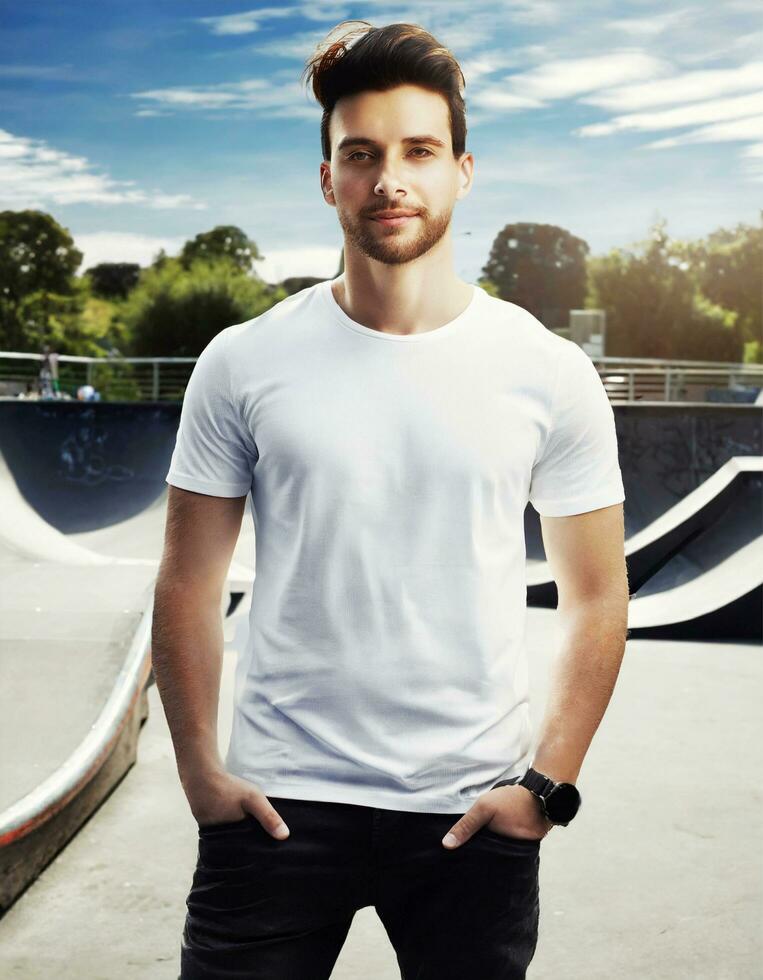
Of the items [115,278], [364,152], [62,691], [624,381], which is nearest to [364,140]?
[364,152]

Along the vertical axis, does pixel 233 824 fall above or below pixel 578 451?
below

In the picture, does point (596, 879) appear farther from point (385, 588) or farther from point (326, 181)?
point (326, 181)

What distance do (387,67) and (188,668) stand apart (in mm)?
874

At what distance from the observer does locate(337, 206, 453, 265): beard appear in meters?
1.50

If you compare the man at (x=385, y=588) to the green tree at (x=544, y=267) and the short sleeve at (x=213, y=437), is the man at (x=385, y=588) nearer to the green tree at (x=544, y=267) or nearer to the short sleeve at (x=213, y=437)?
the short sleeve at (x=213, y=437)

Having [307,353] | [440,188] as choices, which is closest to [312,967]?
[307,353]

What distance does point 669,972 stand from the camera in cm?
319

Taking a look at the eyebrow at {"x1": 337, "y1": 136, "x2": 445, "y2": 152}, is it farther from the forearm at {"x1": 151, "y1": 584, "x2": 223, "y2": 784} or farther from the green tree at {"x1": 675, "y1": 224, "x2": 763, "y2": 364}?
the green tree at {"x1": 675, "y1": 224, "x2": 763, "y2": 364}

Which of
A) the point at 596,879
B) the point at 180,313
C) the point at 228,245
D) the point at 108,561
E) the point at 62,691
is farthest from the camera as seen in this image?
the point at 228,245

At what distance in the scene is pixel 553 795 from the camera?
1.43 metres

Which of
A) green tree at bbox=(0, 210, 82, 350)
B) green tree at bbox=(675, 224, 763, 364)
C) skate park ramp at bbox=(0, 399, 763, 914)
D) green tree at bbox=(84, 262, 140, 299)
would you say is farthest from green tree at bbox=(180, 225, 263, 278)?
skate park ramp at bbox=(0, 399, 763, 914)

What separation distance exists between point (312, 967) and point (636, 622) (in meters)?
7.02

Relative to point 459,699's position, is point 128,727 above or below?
below

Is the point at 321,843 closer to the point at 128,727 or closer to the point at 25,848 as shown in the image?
the point at 25,848
